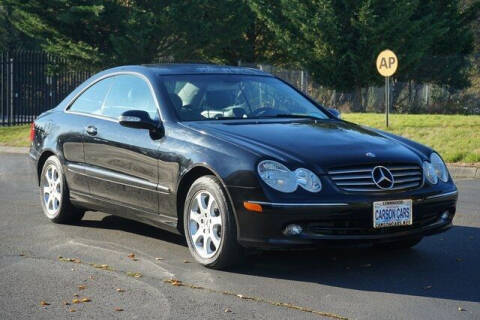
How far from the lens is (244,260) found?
21.3ft

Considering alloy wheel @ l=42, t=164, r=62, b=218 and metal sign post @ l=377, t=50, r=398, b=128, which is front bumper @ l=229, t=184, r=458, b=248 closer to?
alloy wheel @ l=42, t=164, r=62, b=218

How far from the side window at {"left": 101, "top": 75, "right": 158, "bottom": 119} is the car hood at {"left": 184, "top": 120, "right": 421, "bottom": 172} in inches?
27.3

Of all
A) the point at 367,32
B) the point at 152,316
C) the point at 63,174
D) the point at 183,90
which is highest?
the point at 367,32

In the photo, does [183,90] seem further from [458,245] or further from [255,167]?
[458,245]

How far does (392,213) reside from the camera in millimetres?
6254

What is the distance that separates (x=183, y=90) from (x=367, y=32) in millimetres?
22958

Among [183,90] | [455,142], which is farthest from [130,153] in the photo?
[455,142]

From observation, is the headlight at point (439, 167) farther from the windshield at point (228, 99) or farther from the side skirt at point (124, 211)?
the side skirt at point (124, 211)

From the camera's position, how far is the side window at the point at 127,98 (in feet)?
24.8

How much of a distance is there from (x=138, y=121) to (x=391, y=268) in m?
2.32

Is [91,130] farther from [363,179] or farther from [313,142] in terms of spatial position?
[363,179]

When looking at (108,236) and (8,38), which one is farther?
(8,38)

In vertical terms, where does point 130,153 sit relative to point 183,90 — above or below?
below

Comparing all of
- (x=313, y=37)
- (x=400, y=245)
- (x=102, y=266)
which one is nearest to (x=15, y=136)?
(x=313, y=37)
